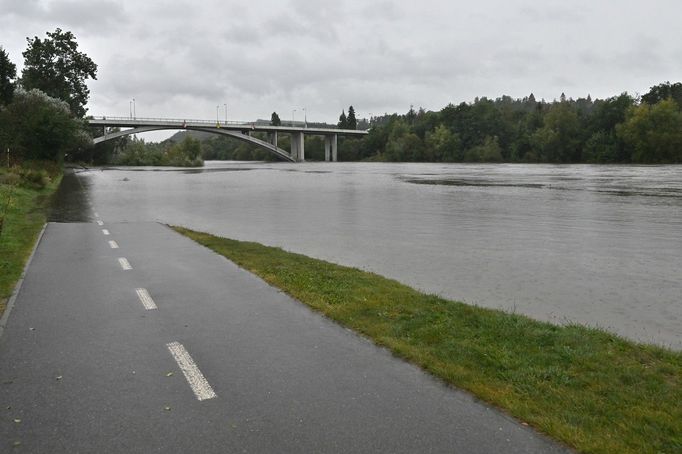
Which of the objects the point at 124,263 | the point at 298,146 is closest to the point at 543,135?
the point at 298,146

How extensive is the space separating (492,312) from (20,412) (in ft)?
22.8

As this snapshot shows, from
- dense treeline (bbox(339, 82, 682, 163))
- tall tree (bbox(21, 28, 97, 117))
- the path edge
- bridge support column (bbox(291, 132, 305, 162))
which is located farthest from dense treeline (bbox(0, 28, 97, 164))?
dense treeline (bbox(339, 82, 682, 163))

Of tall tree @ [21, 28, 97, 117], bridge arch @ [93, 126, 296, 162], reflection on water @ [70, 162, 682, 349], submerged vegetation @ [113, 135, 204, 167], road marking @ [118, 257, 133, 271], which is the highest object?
tall tree @ [21, 28, 97, 117]

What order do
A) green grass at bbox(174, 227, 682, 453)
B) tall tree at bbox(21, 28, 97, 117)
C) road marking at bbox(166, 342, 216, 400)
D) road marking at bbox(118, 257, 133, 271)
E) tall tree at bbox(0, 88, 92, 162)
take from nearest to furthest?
green grass at bbox(174, 227, 682, 453), road marking at bbox(166, 342, 216, 400), road marking at bbox(118, 257, 133, 271), tall tree at bbox(0, 88, 92, 162), tall tree at bbox(21, 28, 97, 117)

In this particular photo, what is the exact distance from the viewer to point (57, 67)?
285 feet

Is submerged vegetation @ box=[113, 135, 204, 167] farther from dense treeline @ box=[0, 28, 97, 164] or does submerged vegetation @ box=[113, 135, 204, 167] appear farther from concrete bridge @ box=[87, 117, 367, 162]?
dense treeline @ box=[0, 28, 97, 164]

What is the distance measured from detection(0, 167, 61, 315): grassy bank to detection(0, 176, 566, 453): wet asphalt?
73.1 inches

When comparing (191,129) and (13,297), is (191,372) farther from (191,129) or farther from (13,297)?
(191,129)

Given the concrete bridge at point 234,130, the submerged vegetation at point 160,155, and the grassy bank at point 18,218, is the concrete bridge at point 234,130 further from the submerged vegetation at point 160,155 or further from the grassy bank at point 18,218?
the grassy bank at point 18,218

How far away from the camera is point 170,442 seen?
478 cm

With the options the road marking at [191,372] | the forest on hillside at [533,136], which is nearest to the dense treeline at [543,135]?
the forest on hillside at [533,136]

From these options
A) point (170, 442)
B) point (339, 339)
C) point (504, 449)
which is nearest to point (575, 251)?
point (339, 339)

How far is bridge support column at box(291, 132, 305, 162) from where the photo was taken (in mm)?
153125

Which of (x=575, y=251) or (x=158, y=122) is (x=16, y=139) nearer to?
(x=575, y=251)
